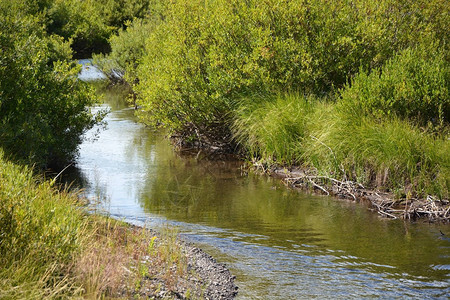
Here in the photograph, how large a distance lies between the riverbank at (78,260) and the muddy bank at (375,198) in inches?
198

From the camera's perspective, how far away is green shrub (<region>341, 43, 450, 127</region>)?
1520 cm

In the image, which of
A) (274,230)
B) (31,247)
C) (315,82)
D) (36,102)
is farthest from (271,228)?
(36,102)

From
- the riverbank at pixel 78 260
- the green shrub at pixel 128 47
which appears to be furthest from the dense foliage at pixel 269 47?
the green shrub at pixel 128 47

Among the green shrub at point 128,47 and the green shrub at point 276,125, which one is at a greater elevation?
the green shrub at point 128,47

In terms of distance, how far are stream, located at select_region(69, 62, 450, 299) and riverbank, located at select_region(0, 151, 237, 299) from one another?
29.1 inches

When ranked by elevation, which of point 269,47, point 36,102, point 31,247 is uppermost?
point 269,47

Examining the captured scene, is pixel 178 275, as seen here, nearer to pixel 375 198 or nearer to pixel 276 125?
pixel 375 198

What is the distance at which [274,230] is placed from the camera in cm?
1204

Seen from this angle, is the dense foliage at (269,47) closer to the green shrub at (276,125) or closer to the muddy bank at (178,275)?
the green shrub at (276,125)

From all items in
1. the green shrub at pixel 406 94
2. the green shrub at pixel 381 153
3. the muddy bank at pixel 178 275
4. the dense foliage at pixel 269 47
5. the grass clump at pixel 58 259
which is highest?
the dense foliage at pixel 269 47

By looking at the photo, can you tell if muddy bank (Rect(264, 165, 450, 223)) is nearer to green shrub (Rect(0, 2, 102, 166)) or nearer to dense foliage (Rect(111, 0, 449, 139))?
dense foliage (Rect(111, 0, 449, 139))

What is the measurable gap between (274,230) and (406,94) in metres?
5.66

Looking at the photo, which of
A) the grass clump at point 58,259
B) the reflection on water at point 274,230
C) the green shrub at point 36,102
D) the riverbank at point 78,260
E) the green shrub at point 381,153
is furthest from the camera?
the green shrub at point 36,102

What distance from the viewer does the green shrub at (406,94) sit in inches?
598
